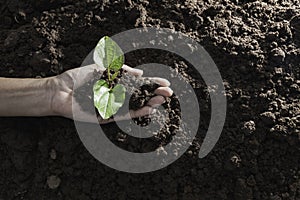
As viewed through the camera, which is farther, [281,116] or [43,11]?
[43,11]

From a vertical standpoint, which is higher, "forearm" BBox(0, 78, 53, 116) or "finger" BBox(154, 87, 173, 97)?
"finger" BBox(154, 87, 173, 97)

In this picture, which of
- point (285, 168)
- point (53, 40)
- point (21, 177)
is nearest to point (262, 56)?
point (285, 168)

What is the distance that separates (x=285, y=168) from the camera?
5.41 feet

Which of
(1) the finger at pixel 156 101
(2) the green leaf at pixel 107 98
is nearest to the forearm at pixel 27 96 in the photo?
(2) the green leaf at pixel 107 98

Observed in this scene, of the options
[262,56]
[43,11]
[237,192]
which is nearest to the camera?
[237,192]

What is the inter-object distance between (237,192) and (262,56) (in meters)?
0.48

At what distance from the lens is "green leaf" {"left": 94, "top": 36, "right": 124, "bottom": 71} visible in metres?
1.63

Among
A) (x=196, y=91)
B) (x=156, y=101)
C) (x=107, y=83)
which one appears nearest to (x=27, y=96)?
(x=107, y=83)

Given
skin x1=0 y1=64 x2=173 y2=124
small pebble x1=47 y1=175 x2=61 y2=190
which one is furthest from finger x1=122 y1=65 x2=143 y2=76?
small pebble x1=47 y1=175 x2=61 y2=190

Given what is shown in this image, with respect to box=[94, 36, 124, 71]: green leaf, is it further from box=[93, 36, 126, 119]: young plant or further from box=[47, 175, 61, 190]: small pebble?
box=[47, 175, 61, 190]: small pebble

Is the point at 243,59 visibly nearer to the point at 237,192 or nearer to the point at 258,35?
the point at 258,35

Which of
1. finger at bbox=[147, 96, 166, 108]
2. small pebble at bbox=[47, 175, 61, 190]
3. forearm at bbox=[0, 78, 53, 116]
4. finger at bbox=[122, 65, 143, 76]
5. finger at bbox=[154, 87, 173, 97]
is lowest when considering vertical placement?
small pebble at bbox=[47, 175, 61, 190]

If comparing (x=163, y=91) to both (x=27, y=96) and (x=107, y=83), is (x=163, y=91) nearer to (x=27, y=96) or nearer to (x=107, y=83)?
(x=107, y=83)

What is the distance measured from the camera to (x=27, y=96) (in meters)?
1.69
